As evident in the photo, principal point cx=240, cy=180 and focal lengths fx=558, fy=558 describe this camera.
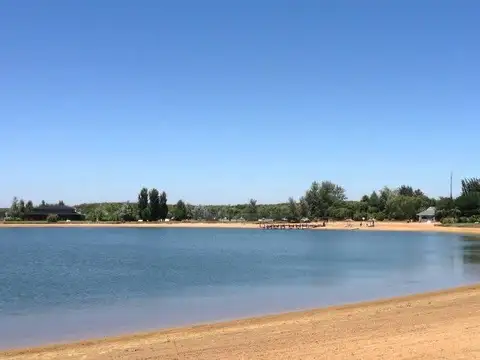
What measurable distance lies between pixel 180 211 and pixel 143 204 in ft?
51.1

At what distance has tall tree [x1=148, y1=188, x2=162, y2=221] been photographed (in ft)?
518

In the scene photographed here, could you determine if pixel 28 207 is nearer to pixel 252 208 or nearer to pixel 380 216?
pixel 252 208

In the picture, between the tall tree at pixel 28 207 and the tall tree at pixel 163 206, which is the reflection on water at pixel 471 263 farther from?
the tall tree at pixel 28 207

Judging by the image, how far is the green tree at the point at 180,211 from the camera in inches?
6762

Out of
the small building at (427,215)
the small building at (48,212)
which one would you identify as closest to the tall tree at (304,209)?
the small building at (427,215)

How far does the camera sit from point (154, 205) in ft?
524

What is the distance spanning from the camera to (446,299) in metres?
21.2

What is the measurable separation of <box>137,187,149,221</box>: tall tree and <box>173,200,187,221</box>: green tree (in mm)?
11703

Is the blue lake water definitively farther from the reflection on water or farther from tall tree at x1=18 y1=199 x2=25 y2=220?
tall tree at x1=18 y1=199 x2=25 y2=220

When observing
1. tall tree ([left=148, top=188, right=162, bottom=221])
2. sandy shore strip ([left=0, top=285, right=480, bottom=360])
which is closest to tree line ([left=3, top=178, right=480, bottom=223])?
tall tree ([left=148, top=188, right=162, bottom=221])

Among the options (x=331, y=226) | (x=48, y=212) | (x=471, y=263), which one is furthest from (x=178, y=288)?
(x=48, y=212)

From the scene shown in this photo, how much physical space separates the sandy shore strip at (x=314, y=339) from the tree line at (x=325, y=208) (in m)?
97.2

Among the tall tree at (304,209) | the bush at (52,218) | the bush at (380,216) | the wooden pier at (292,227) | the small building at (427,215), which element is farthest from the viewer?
the bush at (52,218)

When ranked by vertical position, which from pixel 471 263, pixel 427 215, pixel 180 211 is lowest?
pixel 471 263
